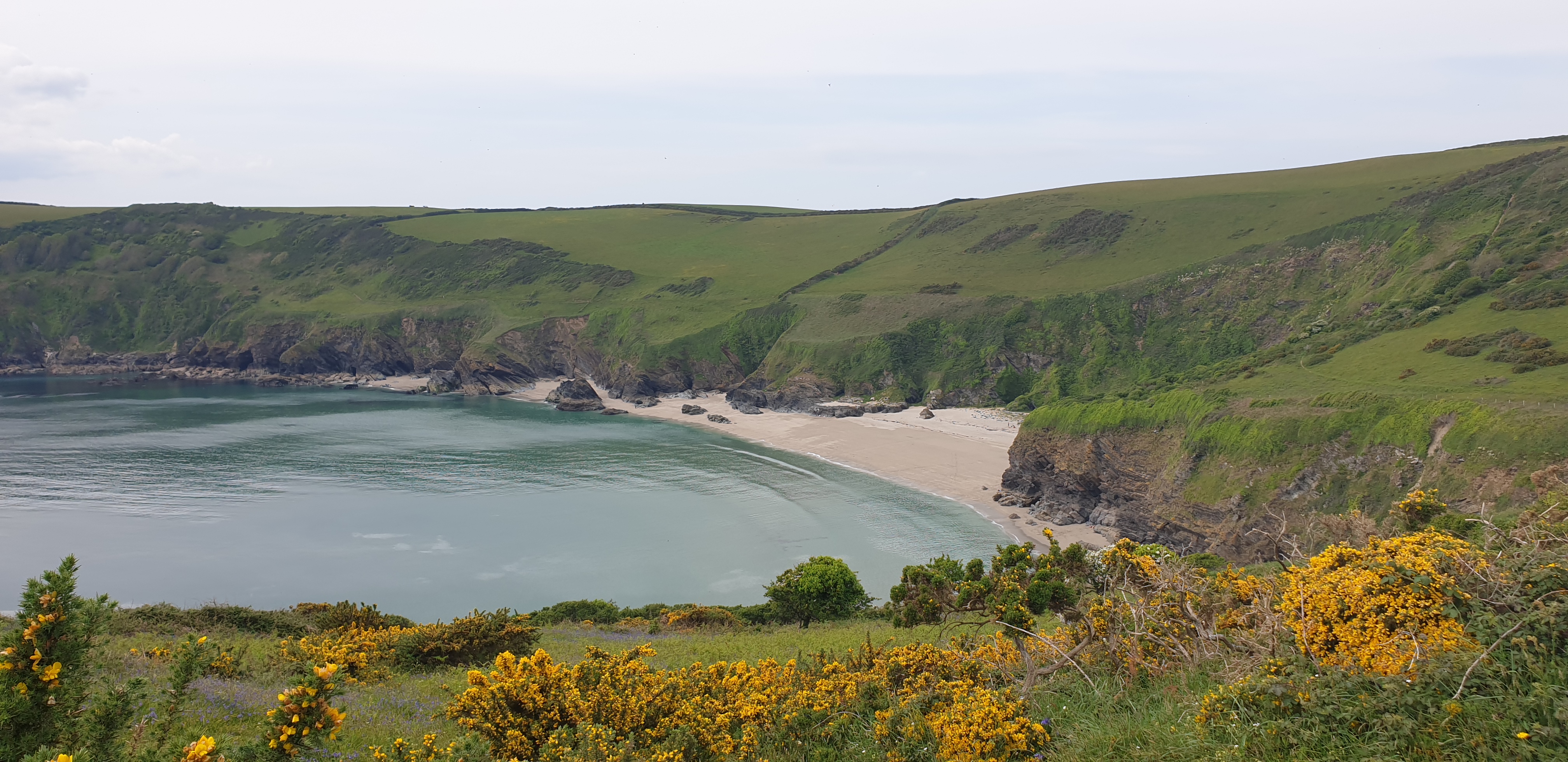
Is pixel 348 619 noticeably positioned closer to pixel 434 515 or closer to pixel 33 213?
pixel 434 515

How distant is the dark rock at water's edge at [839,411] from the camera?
8581cm

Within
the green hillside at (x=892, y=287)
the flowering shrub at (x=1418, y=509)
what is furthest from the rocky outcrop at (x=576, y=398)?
the flowering shrub at (x=1418, y=509)

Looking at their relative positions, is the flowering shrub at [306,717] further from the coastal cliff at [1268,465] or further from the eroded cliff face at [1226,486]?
the coastal cliff at [1268,465]

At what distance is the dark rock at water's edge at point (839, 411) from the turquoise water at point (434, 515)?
43.5ft

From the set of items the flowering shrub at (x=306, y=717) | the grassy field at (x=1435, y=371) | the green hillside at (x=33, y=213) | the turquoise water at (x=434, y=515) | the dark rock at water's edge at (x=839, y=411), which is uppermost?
the green hillside at (x=33, y=213)

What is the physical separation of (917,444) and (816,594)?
42695mm

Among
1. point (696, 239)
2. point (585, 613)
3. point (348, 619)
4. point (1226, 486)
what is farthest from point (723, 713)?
point (696, 239)

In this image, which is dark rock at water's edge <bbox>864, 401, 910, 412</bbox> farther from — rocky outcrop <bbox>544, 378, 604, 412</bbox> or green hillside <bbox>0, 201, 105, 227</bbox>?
green hillside <bbox>0, 201, 105, 227</bbox>

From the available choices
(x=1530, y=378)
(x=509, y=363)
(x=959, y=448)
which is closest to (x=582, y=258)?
(x=509, y=363)

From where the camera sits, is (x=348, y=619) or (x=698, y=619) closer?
(x=348, y=619)

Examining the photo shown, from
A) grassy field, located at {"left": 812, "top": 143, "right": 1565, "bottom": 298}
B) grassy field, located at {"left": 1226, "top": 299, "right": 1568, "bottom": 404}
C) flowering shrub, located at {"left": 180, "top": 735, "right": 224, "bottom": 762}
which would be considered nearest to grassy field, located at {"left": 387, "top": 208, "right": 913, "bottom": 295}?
grassy field, located at {"left": 812, "top": 143, "right": 1565, "bottom": 298}

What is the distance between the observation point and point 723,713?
9516 millimetres

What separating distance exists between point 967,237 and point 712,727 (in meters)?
128

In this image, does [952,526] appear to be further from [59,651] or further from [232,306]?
[232,306]
